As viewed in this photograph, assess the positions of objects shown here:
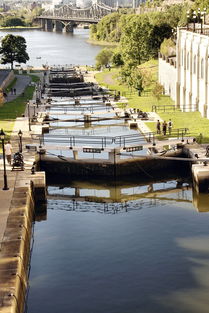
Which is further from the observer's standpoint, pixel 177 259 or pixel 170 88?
pixel 170 88

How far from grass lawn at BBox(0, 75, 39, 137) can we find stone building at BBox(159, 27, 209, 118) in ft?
57.6

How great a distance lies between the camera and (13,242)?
1123 inches

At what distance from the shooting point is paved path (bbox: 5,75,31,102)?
83.9 m

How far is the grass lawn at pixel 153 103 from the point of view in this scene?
55003 millimetres

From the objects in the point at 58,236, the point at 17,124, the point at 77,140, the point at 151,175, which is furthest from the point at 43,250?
the point at 17,124

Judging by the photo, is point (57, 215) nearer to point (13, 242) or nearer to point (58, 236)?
point (58, 236)

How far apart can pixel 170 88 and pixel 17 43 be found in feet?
185

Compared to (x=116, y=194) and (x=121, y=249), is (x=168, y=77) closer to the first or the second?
(x=116, y=194)

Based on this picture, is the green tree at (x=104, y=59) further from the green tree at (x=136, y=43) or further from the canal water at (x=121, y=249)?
the canal water at (x=121, y=249)

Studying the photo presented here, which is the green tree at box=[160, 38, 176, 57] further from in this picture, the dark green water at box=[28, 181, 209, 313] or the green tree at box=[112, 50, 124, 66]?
the dark green water at box=[28, 181, 209, 313]

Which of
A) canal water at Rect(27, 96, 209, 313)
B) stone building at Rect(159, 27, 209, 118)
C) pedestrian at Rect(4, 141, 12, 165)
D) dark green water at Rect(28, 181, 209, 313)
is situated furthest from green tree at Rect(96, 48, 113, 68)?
dark green water at Rect(28, 181, 209, 313)

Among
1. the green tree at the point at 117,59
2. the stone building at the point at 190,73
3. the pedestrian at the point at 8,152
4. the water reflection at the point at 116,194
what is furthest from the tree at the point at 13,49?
the water reflection at the point at 116,194

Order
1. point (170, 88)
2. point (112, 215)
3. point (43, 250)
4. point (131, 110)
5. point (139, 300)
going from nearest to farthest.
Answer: point (139, 300) → point (43, 250) → point (112, 215) → point (131, 110) → point (170, 88)

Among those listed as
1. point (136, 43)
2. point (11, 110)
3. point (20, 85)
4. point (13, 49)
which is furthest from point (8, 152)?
point (13, 49)
